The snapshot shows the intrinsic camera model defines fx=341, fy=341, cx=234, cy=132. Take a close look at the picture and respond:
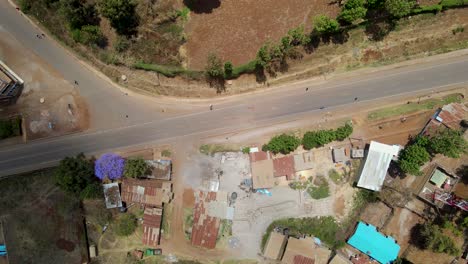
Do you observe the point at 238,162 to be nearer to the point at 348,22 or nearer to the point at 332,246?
the point at 332,246

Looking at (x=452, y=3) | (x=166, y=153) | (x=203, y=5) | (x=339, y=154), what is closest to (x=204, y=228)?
(x=166, y=153)

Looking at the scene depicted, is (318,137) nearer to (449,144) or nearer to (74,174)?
(449,144)

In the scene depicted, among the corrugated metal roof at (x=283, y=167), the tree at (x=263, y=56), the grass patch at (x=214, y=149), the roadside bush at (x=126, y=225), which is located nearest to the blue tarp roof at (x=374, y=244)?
the corrugated metal roof at (x=283, y=167)

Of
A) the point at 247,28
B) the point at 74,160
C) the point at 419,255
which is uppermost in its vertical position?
the point at 247,28

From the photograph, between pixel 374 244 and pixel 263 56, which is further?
pixel 374 244

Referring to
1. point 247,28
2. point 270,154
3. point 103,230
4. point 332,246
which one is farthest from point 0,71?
point 332,246

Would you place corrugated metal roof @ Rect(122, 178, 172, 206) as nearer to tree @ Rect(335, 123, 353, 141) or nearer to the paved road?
the paved road

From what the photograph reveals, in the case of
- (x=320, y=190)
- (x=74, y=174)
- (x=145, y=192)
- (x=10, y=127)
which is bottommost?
(x=145, y=192)
